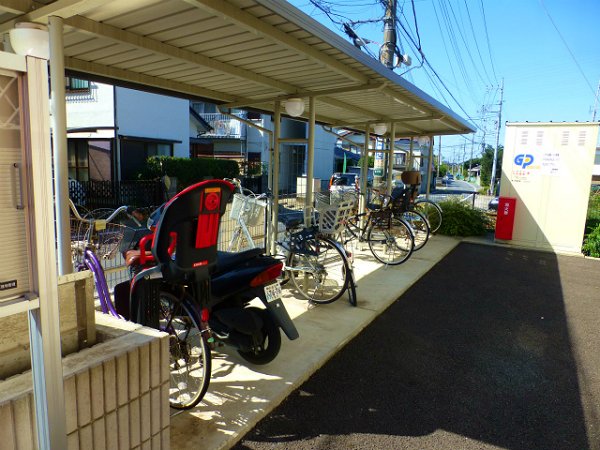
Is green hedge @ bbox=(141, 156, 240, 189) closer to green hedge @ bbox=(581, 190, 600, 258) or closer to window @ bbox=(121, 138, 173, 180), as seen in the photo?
window @ bbox=(121, 138, 173, 180)

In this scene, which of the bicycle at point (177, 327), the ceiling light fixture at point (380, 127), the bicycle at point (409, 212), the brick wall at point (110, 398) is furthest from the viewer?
the ceiling light fixture at point (380, 127)

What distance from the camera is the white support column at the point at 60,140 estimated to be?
2594mm

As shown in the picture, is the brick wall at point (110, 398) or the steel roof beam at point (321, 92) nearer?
the brick wall at point (110, 398)

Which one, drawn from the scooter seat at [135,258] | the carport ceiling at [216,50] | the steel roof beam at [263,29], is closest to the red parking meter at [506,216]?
the carport ceiling at [216,50]

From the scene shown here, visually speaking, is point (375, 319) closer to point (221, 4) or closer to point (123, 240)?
point (123, 240)

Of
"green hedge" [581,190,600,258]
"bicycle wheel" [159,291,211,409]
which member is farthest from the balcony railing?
"bicycle wheel" [159,291,211,409]

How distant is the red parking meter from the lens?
812 centimetres

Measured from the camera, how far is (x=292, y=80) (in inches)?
185

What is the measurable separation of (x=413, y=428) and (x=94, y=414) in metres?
1.76

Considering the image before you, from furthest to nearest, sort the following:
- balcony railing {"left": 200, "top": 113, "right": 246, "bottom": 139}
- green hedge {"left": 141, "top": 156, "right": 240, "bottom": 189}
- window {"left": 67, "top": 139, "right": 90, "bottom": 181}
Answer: balcony railing {"left": 200, "top": 113, "right": 246, "bottom": 139}, green hedge {"left": 141, "top": 156, "right": 240, "bottom": 189}, window {"left": 67, "top": 139, "right": 90, "bottom": 181}

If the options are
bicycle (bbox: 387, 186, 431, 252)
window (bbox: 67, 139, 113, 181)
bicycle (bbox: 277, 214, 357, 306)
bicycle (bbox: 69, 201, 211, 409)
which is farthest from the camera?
window (bbox: 67, 139, 113, 181)

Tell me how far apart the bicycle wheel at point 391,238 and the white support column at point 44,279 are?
5.29 m

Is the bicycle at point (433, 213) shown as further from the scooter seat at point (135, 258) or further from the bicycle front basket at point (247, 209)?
the scooter seat at point (135, 258)

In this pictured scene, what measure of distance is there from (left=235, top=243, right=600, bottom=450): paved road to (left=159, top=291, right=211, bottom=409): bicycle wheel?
1.40 ft
